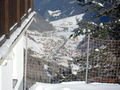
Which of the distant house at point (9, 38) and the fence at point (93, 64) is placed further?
the fence at point (93, 64)

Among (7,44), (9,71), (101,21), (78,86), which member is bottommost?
(78,86)

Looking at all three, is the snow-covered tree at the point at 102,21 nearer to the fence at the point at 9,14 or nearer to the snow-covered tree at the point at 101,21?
the snow-covered tree at the point at 101,21

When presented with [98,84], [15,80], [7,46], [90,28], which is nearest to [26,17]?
[15,80]

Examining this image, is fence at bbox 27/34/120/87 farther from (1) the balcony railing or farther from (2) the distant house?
(1) the balcony railing

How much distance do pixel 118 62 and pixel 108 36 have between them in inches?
160

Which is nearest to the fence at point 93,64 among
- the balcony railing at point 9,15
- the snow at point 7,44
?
the balcony railing at point 9,15

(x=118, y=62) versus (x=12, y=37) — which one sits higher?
(x=12, y=37)

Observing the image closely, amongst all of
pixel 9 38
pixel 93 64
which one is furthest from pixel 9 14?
pixel 93 64

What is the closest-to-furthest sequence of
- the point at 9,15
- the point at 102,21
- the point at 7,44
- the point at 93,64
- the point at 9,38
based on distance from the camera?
1. the point at 7,44
2. the point at 9,38
3. the point at 9,15
4. the point at 93,64
5. the point at 102,21

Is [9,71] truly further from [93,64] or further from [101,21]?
[101,21]

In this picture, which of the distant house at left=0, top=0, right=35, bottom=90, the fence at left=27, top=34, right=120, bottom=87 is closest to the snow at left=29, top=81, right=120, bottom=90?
the fence at left=27, top=34, right=120, bottom=87

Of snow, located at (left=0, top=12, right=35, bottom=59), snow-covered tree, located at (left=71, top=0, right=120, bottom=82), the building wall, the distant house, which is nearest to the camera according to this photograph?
snow, located at (left=0, top=12, right=35, bottom=59)

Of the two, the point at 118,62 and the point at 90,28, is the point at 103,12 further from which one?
the point at 118,62

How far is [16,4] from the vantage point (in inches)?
306
